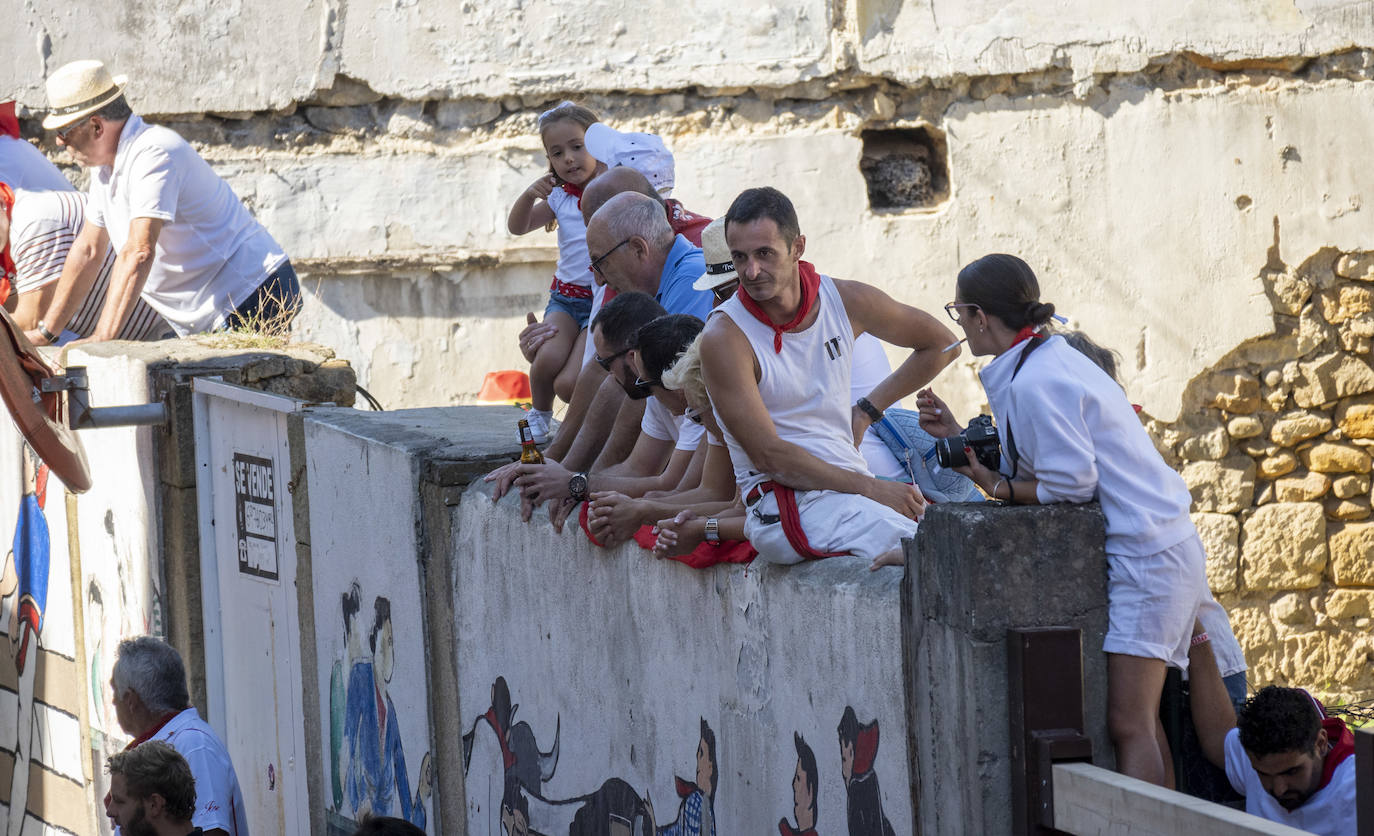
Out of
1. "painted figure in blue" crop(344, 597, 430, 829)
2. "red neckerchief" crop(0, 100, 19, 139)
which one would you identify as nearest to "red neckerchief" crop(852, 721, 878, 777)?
"painted figure in blue" crop(344, 597, 430, 829)

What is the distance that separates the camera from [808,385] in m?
4.18

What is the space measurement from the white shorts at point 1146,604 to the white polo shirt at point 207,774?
11.1 ft

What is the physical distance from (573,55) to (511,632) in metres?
5.52

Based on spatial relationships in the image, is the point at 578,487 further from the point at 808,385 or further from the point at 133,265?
the point at 133,265

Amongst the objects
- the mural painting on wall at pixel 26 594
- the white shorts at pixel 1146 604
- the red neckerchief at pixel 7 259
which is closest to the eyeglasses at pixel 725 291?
the white shorts at pixel 1146 604

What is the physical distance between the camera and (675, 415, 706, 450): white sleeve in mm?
4680

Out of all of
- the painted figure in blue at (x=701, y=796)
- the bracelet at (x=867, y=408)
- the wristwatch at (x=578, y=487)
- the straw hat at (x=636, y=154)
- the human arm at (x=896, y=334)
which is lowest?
the painted figure in blue at (x=701, y=796)

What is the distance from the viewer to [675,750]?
14.9 ft

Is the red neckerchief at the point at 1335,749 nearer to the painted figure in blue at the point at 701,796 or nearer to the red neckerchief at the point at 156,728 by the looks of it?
the painted figure in blue at the point at 701,796

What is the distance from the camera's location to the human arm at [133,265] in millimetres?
7734

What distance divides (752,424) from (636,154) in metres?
2.58

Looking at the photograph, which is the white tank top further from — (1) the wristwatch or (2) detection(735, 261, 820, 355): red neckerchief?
(1) the wristwatch

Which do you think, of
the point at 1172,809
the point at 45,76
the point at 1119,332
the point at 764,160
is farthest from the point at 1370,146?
the point at 45,76

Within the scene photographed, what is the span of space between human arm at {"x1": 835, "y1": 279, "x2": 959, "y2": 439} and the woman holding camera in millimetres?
1027
